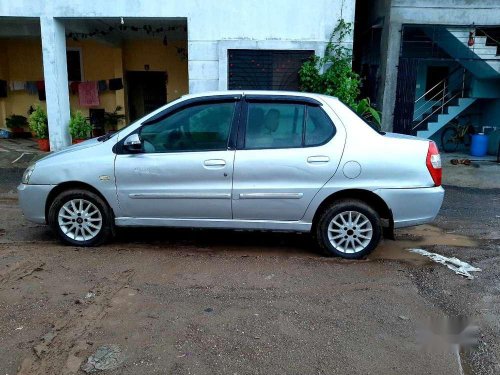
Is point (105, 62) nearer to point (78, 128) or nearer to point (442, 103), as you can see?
point (78, 128)

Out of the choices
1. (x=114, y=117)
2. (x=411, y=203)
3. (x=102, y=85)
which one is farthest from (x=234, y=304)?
(x=102, y=85)

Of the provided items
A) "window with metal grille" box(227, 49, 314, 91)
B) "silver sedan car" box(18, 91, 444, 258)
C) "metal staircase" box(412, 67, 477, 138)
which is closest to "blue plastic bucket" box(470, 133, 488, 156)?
"metal staircase" box(412, 67, 477, 138)

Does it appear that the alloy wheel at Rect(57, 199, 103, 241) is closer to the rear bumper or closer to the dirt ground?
the dirt ground

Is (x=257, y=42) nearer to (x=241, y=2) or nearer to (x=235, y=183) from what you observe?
(x=241, y=2)

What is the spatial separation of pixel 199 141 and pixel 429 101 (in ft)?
35.7

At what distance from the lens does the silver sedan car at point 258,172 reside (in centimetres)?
482

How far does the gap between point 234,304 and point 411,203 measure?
7.29 feet

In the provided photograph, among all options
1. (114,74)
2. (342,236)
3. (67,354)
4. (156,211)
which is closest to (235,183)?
(156,211)

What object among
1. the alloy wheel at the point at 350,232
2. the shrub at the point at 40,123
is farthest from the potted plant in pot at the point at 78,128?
the alloy wheel at the point at 350,232

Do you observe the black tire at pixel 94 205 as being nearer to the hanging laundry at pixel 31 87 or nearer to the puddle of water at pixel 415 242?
the puddle of water at pixel 415 242

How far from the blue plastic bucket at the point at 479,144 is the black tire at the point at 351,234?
9344mm

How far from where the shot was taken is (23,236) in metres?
5.74

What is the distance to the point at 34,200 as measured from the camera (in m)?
5.15

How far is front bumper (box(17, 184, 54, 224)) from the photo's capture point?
5.11m
